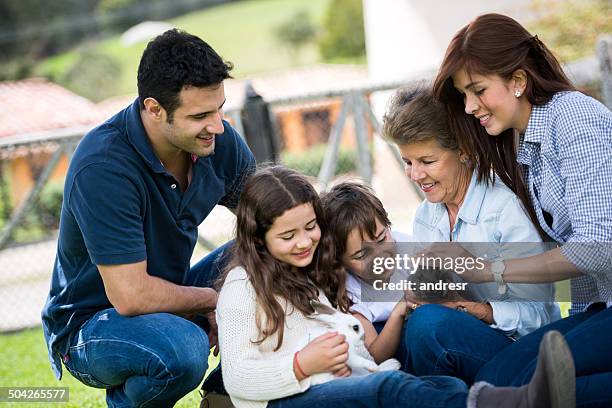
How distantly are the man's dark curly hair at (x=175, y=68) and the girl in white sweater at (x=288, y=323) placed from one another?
15.0 inches

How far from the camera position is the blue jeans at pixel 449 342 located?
2803 millimetres

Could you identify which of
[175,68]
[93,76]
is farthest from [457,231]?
[93,76]

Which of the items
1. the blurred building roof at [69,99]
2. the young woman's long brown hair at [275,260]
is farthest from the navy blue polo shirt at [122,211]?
the blurred building roof at [69,99]

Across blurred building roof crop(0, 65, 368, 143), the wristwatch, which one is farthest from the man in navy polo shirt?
blurred building roof crop(0, 65, 368, 143)

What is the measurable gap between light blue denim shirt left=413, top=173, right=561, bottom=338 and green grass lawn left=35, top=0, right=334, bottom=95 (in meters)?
37.8

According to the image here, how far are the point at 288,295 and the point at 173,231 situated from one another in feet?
1.99

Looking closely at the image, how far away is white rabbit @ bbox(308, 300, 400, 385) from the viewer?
2850 mm

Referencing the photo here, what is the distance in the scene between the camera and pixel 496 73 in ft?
9.41

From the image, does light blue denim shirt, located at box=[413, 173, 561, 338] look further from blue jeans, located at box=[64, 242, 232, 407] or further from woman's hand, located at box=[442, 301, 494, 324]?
blue jeans, located at box=[64, 242, 232, 407]

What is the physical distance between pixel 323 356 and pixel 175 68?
3.63ft

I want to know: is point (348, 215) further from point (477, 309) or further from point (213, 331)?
point (213, 331)

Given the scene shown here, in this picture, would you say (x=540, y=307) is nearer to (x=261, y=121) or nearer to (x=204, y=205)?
(x=204, y=205)

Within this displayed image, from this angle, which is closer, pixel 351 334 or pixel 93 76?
pixel 351 334

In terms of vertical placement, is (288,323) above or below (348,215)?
below
